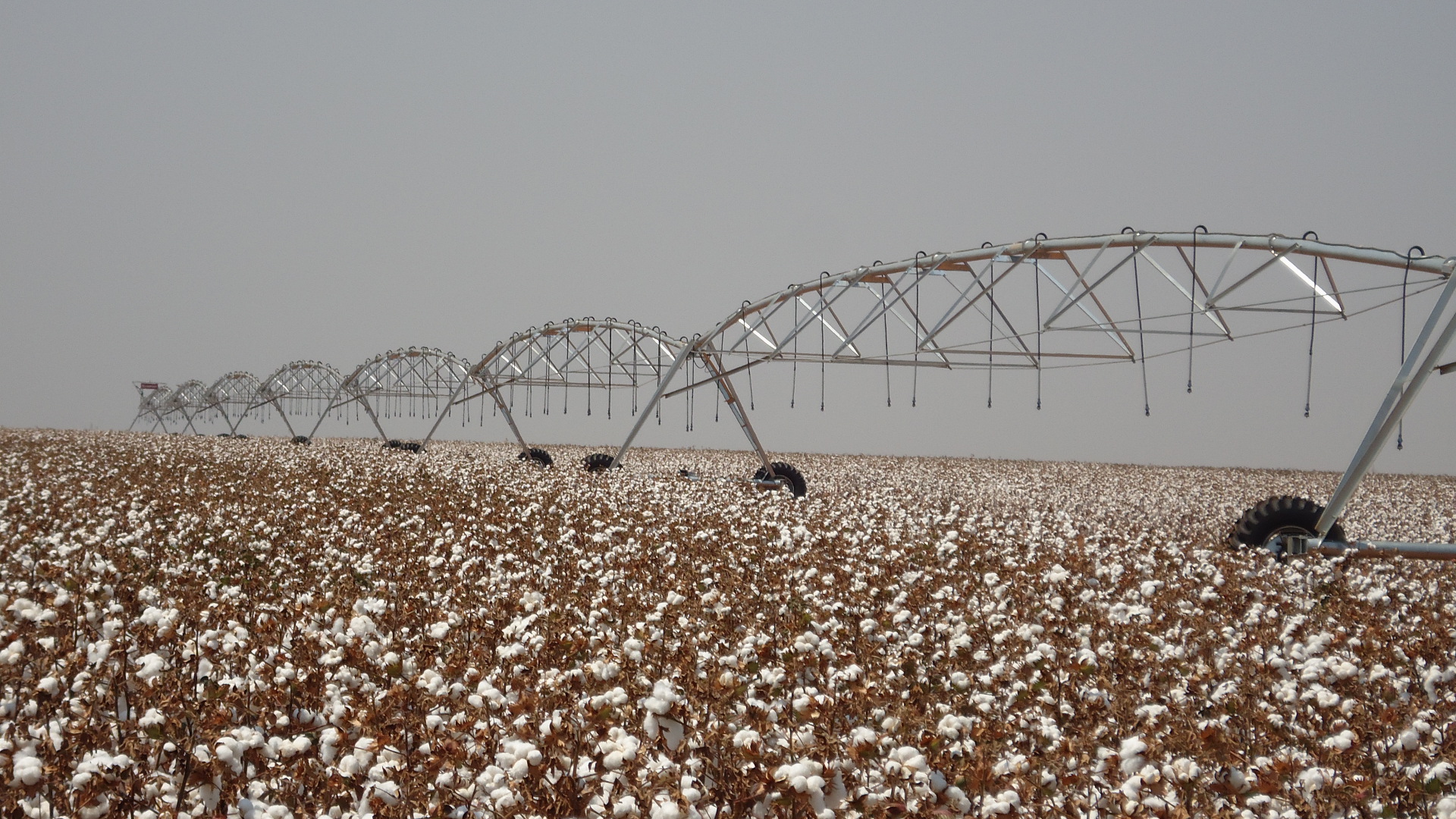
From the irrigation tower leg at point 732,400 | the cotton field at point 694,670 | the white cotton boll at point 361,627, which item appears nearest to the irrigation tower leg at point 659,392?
the irrigation tower leg at point 732,400

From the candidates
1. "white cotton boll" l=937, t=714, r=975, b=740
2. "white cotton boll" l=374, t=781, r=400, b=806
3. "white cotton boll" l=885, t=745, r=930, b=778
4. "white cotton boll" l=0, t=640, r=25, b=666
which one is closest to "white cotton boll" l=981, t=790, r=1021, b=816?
"white cotton boll" l=885, t=745, r=930, b=778

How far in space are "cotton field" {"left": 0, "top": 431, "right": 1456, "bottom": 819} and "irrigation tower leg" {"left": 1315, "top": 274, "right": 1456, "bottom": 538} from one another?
1.41 m

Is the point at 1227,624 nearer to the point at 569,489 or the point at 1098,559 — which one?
the point at 1098,559

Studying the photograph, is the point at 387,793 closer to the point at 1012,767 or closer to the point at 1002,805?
the point at 1002,805

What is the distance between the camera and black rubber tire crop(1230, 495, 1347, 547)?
1447 cm

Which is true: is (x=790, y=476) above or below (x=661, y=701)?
above

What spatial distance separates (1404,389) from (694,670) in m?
11.6

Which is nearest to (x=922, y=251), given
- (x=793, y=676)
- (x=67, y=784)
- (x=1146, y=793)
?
(x=793, y=676)

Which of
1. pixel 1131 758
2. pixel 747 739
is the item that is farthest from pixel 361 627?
pixel 1131 758

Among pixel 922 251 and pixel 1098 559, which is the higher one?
pixel 922 251

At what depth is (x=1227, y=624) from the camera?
916 cm

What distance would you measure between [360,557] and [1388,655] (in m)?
10.1

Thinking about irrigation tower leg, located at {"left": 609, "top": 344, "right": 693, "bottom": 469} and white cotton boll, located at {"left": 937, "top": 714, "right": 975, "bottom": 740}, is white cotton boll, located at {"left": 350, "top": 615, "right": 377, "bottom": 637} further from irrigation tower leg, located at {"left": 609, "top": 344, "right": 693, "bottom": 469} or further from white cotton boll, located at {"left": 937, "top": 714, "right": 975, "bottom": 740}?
irrigation tower leg, located at {"left": 609, "top": 344, "right": 693, "bottom": 469}

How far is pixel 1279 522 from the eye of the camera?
574 inches
